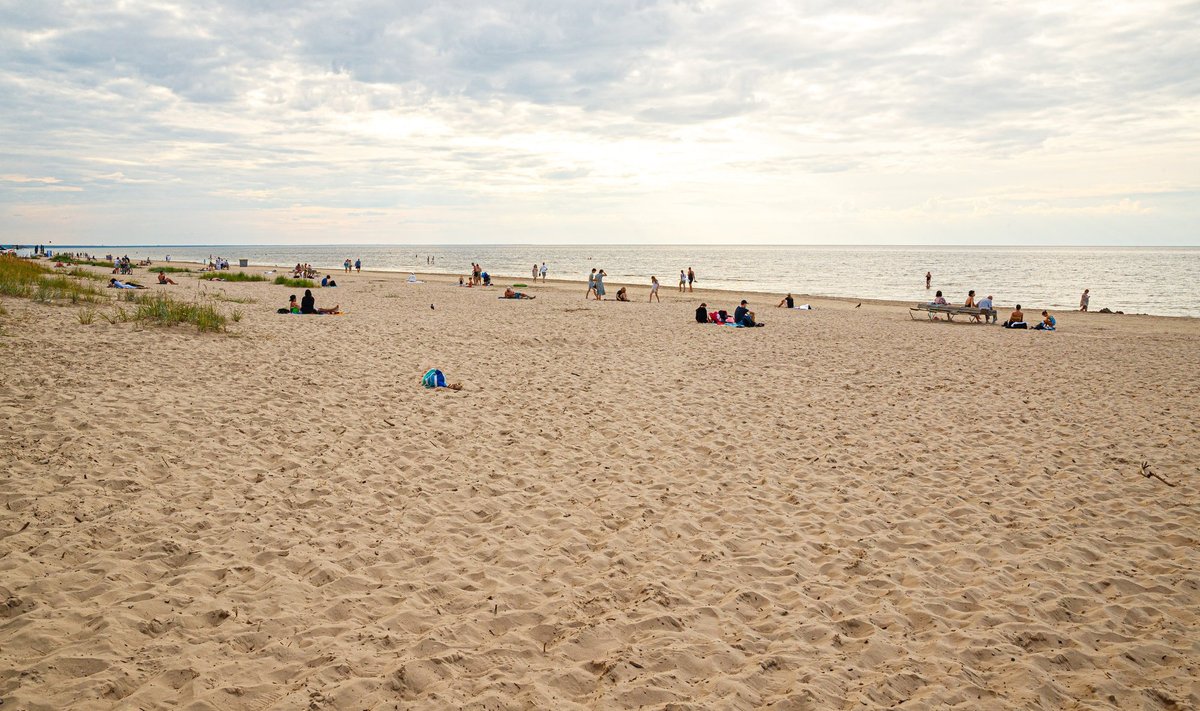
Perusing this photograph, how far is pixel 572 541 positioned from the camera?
584 centimetres

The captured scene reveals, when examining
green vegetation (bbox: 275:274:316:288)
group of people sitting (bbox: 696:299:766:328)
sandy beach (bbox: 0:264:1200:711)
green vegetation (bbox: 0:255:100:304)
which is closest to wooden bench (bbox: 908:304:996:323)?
group of people sitting (bbox: 696:299:766:328)

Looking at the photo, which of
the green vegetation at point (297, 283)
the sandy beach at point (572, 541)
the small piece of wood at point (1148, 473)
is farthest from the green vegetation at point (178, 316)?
the green vegetation at point (297, 283)

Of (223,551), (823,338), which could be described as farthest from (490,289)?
(223,551)

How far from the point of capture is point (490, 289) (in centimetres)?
3866

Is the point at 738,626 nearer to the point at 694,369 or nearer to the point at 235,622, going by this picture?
the point at 235,622

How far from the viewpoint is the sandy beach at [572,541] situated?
3.97 meters

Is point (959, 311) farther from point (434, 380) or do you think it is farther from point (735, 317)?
point (434, 380)

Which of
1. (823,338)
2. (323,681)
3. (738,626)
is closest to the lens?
(323,681)

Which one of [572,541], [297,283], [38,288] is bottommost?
[572,541]

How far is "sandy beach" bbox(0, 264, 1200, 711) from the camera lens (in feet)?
13.0

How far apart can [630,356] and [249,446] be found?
30.6 feet

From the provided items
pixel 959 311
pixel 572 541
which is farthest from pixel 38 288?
pixel 959 311

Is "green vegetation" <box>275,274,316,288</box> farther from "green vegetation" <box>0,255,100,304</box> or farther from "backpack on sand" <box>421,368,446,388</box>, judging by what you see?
"backpack on sand" <box>421,368,446,388</box>

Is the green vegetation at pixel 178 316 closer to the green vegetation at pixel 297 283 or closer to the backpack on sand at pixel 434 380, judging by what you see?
the backpack on sand at pixel 434 380
